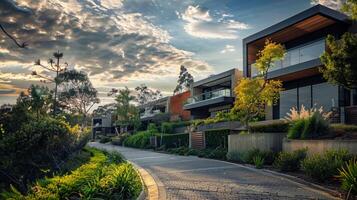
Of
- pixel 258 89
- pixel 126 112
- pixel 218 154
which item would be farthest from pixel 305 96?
pixel 126 112

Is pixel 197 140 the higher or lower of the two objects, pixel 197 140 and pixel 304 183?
the higher

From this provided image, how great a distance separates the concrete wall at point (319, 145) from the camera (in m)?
13.6

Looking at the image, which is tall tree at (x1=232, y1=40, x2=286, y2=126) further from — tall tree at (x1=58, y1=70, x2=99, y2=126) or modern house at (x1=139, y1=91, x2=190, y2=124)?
tall tree at (x1=58, y1=70, x2=99, y2=126)

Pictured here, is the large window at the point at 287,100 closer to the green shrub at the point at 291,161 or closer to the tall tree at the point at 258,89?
the tall tree at the point at 258,89

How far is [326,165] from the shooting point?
494 inches

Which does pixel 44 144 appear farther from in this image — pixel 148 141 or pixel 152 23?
pixel 148 141

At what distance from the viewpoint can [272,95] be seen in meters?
22.7

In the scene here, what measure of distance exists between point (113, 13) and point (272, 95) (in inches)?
450

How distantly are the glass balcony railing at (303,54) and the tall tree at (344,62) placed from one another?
26.9 feet

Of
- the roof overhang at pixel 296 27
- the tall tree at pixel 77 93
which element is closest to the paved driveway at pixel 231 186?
the roof overhang at pixel 296 27

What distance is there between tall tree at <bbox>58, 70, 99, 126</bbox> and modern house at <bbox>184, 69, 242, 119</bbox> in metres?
23.3

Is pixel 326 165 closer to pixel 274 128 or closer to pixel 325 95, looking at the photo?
pixel 274 128

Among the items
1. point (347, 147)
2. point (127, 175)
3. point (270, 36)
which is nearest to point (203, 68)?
point (270, 36)

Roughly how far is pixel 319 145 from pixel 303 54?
1079 cm
